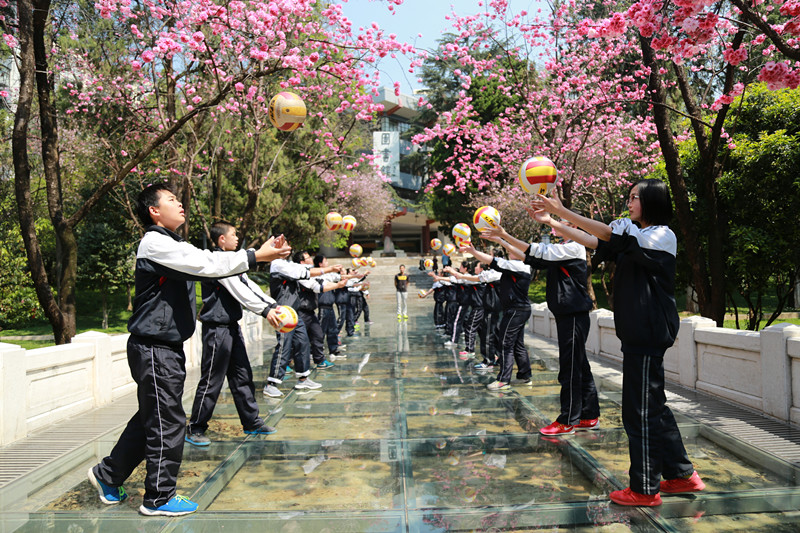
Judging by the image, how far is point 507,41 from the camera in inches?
511

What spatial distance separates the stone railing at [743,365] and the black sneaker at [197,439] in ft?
17.9

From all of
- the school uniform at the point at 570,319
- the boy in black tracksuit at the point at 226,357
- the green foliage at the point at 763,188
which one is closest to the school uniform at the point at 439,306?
the green foliage at the point at 763,188

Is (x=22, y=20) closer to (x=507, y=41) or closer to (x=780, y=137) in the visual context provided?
(x=507, y=41)

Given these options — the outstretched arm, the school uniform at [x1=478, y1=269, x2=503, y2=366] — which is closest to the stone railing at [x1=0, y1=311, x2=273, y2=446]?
the outstretched arm

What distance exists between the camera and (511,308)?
24.4ft

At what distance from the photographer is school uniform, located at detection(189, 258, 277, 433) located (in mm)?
5230

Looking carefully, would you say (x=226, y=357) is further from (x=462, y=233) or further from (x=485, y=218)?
(x=462, y=233)

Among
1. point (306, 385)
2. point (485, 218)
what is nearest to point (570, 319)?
point (485, 218)

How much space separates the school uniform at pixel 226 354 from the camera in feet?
17.2

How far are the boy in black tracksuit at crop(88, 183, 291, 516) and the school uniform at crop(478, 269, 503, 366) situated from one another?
584 cm

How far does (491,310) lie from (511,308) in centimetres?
212

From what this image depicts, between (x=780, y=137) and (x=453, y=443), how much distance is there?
6.95 m

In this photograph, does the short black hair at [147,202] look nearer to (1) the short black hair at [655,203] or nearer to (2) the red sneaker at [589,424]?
(1) the short black hair at [655,203]

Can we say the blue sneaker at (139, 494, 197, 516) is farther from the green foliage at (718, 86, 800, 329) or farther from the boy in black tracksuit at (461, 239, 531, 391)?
the green foliage at (718, 86, 800, 329)
